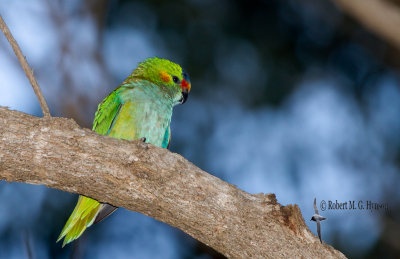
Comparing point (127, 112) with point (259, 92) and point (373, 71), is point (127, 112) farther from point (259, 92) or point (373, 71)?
point (373, 71)

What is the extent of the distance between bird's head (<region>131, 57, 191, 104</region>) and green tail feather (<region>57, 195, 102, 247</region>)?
1.70 metres

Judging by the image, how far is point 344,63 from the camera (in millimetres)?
8047

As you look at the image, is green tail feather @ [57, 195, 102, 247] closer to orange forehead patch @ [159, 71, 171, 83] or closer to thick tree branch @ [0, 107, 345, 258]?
thick tree branch @ [0, 107, 345, 258]

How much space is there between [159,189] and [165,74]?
97.7 inches

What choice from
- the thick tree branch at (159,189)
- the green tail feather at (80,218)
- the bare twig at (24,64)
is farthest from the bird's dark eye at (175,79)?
the bare twig at (24,64)

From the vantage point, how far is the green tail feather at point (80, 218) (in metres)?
3.95

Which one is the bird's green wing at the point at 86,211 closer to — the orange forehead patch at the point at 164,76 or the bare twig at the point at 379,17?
the orange forehead patch at the point at 164,76

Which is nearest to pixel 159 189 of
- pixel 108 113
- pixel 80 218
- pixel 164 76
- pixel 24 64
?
pixel 24 64

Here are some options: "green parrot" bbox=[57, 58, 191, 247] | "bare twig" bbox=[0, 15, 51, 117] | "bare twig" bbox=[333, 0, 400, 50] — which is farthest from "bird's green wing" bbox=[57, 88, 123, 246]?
"bare twig" bbox=[333, 0, 400, 50]

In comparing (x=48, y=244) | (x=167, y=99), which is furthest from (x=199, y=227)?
(x=48, y=244)

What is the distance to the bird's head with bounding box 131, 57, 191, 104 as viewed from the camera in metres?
5.09

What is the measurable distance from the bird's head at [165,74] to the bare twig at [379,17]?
2.45m

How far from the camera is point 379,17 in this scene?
10.1ft

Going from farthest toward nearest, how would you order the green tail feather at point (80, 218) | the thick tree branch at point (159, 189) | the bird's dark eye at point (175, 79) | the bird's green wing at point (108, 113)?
the bird's dark eye at point (175, 79) → the bird's green wing at point (108, 113) → the green tail feather at point (80, 218) → the thick tree branch at point (159, 189)
